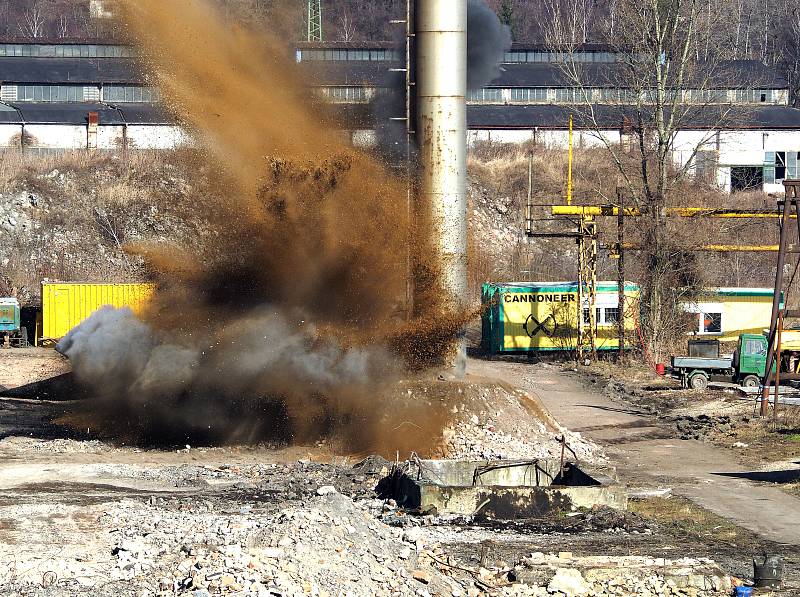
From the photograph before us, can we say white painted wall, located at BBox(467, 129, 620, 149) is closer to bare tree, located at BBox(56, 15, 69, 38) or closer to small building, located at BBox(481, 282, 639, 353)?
small building, located at BBox(481, 282, 639, 353)

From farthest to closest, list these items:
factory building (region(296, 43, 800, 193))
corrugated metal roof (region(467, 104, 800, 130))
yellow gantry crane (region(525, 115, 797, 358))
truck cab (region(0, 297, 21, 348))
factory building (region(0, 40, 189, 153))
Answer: corrugated metal roof (region(467, 104, 800, 130)), factory building (region(296, 43, 800, 193)), factory building (region(0, 40, 189, 153)), truck cab (region(0, 297, 21, 348)), yellow gantry crane (region(525, 115, 797, 358))

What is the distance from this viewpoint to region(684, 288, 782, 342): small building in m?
50.7

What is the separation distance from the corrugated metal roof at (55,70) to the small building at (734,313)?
41.6 metres

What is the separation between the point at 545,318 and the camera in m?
49.2

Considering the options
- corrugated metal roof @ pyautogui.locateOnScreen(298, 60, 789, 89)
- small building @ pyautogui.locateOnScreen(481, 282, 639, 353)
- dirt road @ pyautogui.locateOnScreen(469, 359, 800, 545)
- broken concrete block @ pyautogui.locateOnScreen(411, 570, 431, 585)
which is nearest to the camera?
broken concrete block @ pyautogui.locateOnScreen(411, 570, 431, 585)

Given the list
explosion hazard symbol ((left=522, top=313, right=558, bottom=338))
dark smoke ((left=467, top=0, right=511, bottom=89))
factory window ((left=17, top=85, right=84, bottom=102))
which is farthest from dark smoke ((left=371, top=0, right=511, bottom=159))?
factory window ((left=17, top=85, right=84, bottom=102))

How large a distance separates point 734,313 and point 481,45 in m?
25.2

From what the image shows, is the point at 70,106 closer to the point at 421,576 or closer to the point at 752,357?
the point at 752,357

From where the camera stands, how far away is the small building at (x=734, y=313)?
5069 cm

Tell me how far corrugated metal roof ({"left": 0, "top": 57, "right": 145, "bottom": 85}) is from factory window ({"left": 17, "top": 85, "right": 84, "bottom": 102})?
399 millimetres

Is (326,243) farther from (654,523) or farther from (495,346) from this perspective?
(495,346)

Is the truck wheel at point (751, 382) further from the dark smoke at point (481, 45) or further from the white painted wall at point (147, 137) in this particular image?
the white painted wall at point (147, 137)

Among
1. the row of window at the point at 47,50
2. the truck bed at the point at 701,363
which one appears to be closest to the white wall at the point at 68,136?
the row of window at the point at 47,50

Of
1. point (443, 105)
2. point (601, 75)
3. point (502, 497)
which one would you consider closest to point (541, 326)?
point (443, 105)
